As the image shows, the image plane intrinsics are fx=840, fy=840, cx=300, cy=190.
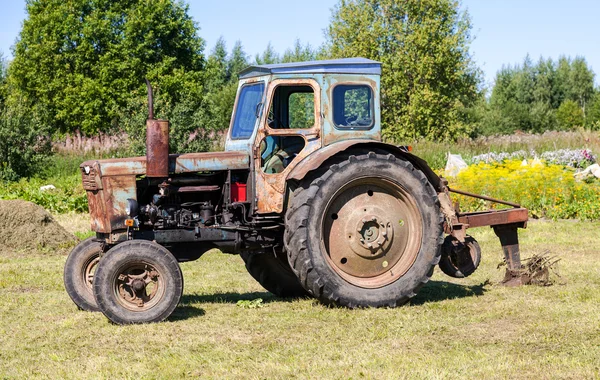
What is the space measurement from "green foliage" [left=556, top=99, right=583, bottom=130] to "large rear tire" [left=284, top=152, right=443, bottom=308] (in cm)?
5609

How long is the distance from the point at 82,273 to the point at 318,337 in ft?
9.82

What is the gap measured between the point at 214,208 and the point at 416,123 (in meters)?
32.5

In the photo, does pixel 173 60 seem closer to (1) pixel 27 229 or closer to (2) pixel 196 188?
(1) pixel 27 229

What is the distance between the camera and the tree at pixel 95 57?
45.0 m

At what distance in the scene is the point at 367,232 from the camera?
8758 millimetres

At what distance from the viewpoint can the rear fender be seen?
8.23 m

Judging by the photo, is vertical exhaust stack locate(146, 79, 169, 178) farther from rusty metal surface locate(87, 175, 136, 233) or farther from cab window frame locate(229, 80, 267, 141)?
cab window frame locate(229, 80, 267, 141)

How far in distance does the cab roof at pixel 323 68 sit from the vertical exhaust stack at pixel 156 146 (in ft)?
4.01

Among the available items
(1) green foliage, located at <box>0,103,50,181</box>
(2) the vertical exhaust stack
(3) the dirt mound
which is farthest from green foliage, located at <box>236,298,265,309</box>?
(1) green foliage, located at <box>0,103,50,181</box>

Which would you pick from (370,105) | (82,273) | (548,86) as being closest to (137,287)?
(82,273)

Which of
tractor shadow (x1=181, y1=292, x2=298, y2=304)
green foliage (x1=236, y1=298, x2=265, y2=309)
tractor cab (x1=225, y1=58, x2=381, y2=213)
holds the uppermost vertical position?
tractor cab (x1=225, y1=58, x2=381, y2=213)

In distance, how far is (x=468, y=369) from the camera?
6.07 metres

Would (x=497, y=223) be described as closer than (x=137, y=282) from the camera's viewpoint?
No

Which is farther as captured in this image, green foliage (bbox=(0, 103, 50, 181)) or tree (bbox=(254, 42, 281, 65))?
tree (bbox=(254, 42, 281, 65))
